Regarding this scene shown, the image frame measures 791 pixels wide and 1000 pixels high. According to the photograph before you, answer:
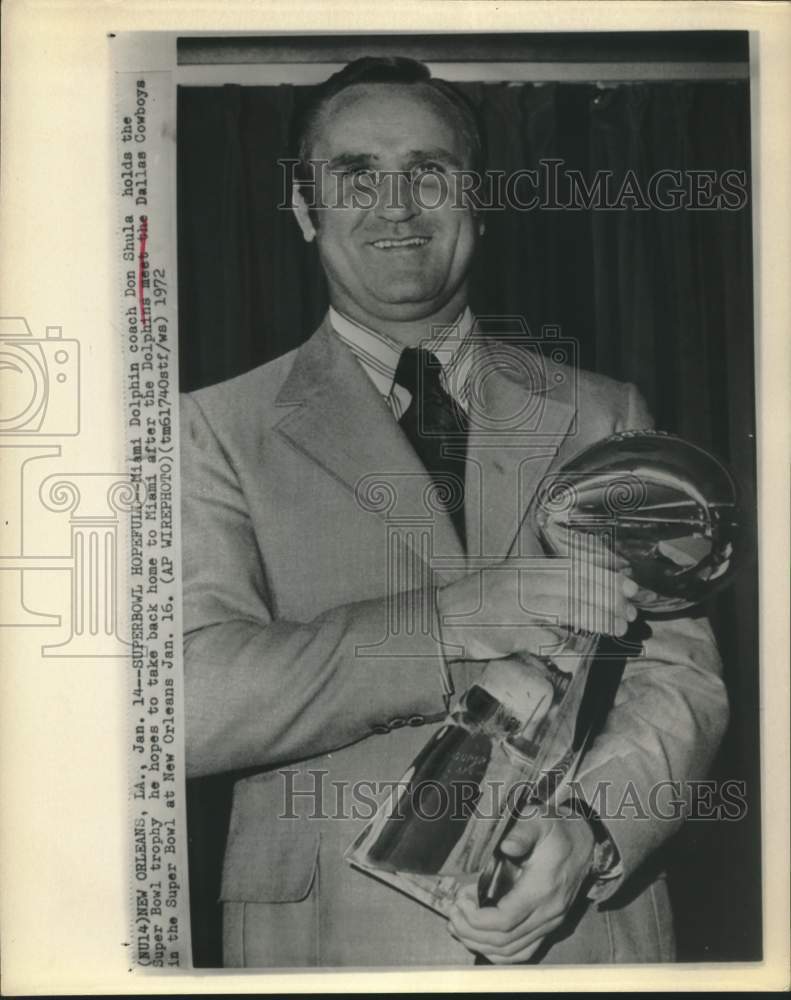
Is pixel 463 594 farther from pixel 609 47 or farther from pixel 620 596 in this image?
pixel 609 47

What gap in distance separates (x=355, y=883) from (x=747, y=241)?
4.27 ft

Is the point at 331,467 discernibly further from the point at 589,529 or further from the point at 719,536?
the point at 719,536

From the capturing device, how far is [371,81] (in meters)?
1.64

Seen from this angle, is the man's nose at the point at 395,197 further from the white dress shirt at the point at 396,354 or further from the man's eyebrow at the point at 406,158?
the white dress shirt at the point at 396,354

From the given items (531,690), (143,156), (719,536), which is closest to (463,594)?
(531,690)

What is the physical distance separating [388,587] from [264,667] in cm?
25

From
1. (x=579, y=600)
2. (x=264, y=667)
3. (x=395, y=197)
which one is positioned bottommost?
(x=264, y=667)

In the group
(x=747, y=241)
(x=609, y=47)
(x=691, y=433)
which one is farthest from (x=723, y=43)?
(x=691, y=433)

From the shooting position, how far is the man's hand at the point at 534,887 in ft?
5.27

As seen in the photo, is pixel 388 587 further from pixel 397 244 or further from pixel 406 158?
pixel 406 158

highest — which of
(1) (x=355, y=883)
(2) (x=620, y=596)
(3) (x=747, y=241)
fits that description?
(3) (x=747, y=241)

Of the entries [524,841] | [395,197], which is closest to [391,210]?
[395,197]

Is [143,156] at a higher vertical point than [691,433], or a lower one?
higher

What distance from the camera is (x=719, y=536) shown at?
5.45 feet
